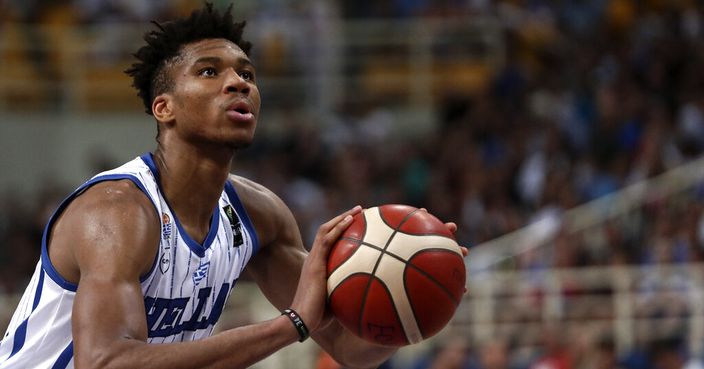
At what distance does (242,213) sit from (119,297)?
Answer: 1.18 meters

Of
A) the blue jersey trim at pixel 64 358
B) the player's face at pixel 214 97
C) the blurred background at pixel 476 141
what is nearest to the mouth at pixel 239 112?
the player's face at pixel 214 97

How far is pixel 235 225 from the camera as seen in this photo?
532 centimetres

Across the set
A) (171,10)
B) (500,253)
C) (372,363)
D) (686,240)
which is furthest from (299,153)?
(372,363)

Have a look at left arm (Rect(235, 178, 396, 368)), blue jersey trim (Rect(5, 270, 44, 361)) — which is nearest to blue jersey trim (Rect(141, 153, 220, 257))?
left arm (Rect(235, 178, 396, 368))

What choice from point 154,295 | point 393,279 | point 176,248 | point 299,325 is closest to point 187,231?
point 176,248

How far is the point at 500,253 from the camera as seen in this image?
40.5 feet

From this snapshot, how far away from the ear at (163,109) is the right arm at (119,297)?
18.3 inches

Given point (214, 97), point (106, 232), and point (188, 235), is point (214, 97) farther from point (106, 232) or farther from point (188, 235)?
point (106, 232)

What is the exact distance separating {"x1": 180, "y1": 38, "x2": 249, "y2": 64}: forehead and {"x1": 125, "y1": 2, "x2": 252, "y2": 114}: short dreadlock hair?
0.04 meters

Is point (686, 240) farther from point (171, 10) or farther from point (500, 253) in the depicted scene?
point (171, 10)

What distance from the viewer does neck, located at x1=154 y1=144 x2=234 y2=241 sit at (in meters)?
4.97

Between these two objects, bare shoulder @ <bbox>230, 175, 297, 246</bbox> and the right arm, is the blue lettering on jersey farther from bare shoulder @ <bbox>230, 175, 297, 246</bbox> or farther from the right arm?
bare shoulder @ <bbox>230, 175, 297, 246</bbox>

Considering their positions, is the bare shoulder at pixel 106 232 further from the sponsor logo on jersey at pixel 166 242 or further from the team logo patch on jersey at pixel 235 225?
the team logo patch on jersey at pixel 235 225

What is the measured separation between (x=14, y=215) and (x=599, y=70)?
789 cm
